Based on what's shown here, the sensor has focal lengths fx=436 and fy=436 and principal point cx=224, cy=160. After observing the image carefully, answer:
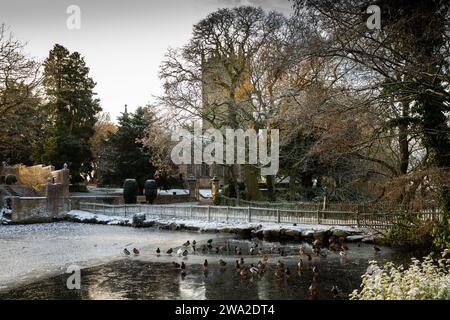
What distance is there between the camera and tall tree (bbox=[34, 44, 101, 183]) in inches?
1699

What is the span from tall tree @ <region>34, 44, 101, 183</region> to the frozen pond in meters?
22.9

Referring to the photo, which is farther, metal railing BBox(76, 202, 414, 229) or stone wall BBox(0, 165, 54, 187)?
stone wall BBox(0, 165, 54, 187)

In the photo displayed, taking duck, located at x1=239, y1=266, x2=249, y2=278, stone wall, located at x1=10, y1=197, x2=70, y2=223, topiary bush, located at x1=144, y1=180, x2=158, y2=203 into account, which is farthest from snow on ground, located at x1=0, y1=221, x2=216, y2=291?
topiary bush, located at x1=144, y1=180, x2=158, y2=203

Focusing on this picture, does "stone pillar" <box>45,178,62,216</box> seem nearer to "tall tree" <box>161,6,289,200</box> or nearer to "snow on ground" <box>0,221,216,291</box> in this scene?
"snow on ground" <box>0,221,216,291</box>

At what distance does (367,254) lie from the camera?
16.2 m

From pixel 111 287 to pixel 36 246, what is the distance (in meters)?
8.74

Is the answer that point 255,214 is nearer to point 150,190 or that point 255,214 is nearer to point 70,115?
point 150,190

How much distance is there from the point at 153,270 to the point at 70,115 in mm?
38684

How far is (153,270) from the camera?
13.7m

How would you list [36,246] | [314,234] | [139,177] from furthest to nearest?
[139,177]
[314,234]
[36,246]
